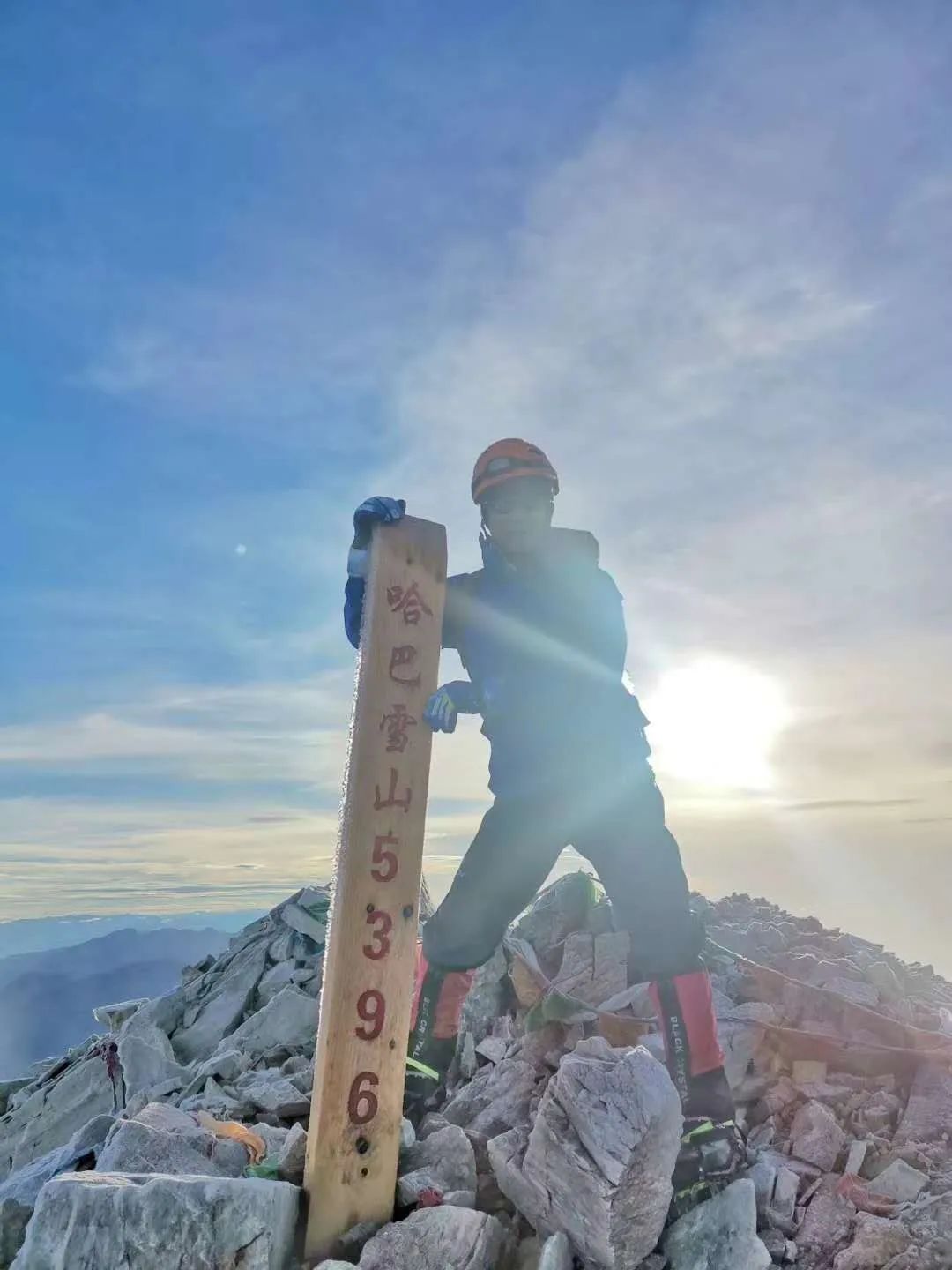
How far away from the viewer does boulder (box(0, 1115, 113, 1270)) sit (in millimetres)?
4758

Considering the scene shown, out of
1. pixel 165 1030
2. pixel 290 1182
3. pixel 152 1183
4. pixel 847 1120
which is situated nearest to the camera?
pixel 152 1183

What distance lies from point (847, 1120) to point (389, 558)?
5.00 m

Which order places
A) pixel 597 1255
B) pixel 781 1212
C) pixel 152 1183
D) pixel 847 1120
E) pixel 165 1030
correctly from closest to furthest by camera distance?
pixel 152 1183 < pixel 597 1255 < pixel 781 1212 < pixel 847 1120 < pixel 165 1030

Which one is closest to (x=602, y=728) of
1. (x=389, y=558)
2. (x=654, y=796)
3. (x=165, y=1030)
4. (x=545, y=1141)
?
(x=654, y=796)

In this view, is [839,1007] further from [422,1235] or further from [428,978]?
[422,1235]

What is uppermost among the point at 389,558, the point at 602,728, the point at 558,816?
the point at 389,558

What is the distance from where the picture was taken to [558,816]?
230 inches

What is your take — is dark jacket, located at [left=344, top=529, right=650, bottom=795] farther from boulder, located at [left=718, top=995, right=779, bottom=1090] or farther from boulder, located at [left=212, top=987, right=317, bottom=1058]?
boulder, located at [left=212, top=987, right=317, bottom=1058]

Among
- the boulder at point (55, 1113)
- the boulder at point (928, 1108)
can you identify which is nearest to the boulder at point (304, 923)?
the boulder at point (55, 1113)

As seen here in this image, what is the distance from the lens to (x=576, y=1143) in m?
4.39

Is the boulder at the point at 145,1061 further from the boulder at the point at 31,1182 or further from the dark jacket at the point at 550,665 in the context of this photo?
the dark jacket at the point at 550,665

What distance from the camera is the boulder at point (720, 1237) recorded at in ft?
14.4

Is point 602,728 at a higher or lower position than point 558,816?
higher

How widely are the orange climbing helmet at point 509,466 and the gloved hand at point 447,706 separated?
141 centimetres
